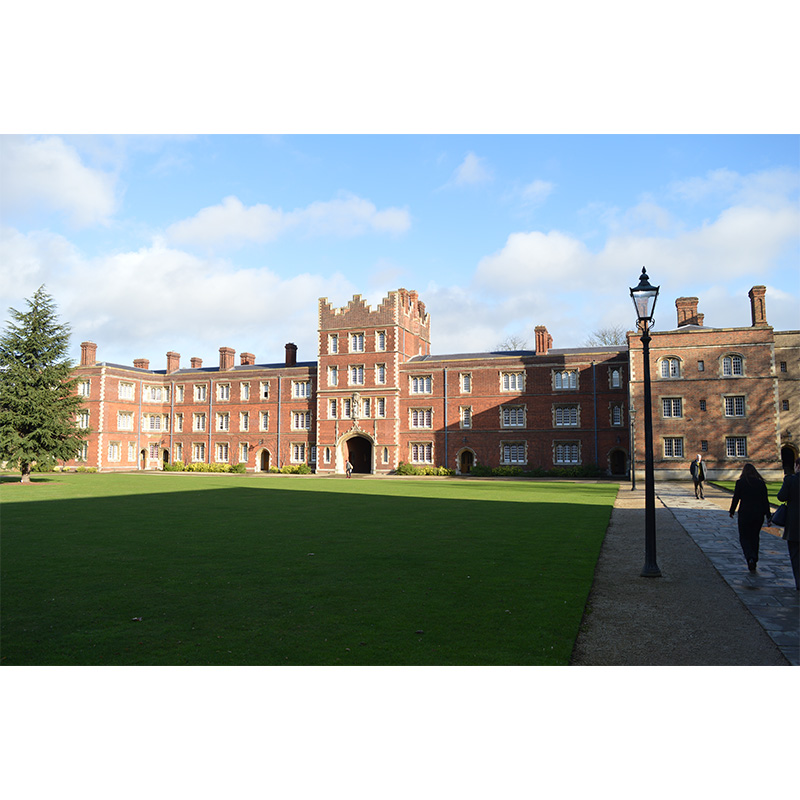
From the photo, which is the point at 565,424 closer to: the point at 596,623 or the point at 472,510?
the point at 472,510

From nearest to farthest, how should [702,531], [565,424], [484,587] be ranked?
1. [484,587]
2. [702,531]
3. [565,424]

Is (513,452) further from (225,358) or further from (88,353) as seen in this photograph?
(88,353)

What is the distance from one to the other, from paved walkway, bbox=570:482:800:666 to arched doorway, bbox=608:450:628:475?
32.0m

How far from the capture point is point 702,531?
568 inches

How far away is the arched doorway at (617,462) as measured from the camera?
1752 inches

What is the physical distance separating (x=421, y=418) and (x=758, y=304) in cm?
2592

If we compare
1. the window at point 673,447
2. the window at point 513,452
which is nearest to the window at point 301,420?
the window at point 513,452

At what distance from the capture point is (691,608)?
7664 mm

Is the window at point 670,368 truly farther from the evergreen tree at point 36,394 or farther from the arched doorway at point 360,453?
the evergreen tree at point 36,394

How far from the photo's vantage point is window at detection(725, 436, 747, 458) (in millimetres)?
38656

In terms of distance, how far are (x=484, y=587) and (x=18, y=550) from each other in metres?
8.82

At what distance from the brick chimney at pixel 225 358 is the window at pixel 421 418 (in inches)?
834

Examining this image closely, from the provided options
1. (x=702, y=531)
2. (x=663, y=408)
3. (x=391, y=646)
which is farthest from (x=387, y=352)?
(x=391, y=646)

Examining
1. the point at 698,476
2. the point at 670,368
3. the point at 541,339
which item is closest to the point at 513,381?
the point at 541,339
